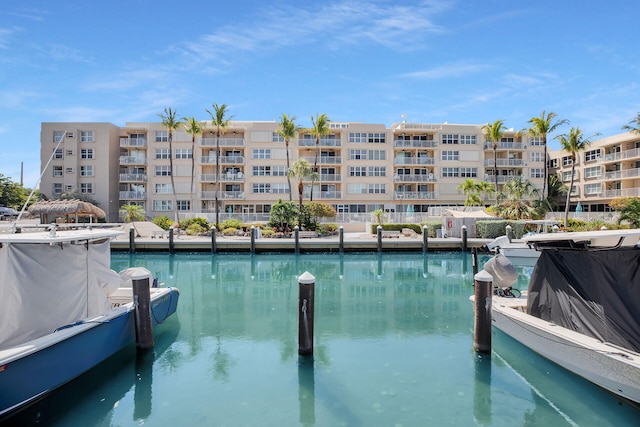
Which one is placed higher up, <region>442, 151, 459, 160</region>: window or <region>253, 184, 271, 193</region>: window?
<region>442, 151, 459, 160</region>: window

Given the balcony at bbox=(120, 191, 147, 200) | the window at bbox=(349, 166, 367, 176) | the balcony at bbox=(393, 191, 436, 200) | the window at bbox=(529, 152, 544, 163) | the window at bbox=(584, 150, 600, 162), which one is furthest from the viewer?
the window at bbox=(529, 152, 544, 163)

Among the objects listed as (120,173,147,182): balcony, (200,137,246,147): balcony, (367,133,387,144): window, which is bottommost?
(120,173,147,182): balcony

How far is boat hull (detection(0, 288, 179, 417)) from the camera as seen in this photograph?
7266 millimetres

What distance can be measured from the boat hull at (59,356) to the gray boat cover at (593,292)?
32.9ft

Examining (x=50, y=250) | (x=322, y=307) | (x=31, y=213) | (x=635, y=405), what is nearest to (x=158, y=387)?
(x=50, y=250)

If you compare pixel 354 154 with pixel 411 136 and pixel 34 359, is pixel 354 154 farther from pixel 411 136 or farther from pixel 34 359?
pixel 34 359

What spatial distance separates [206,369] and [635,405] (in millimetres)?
8565

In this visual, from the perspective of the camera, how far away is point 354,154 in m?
58.8

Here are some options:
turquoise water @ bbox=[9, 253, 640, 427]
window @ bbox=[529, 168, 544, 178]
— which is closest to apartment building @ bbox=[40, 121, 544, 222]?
window @ bbox=[529, 168, 544, 178]

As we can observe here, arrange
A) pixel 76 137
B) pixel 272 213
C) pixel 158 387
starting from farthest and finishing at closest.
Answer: pixel 76 137 < pixel 272 213 < pixel 158 387

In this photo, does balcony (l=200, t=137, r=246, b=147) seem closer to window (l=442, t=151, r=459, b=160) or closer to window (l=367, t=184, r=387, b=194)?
window (l=367, t=184, r=387, b=194)

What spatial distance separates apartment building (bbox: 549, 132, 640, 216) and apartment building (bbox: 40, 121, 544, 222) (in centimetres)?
946

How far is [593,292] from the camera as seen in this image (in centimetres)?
908

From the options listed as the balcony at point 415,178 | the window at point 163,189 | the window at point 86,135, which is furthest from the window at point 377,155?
the window at point 86,135
